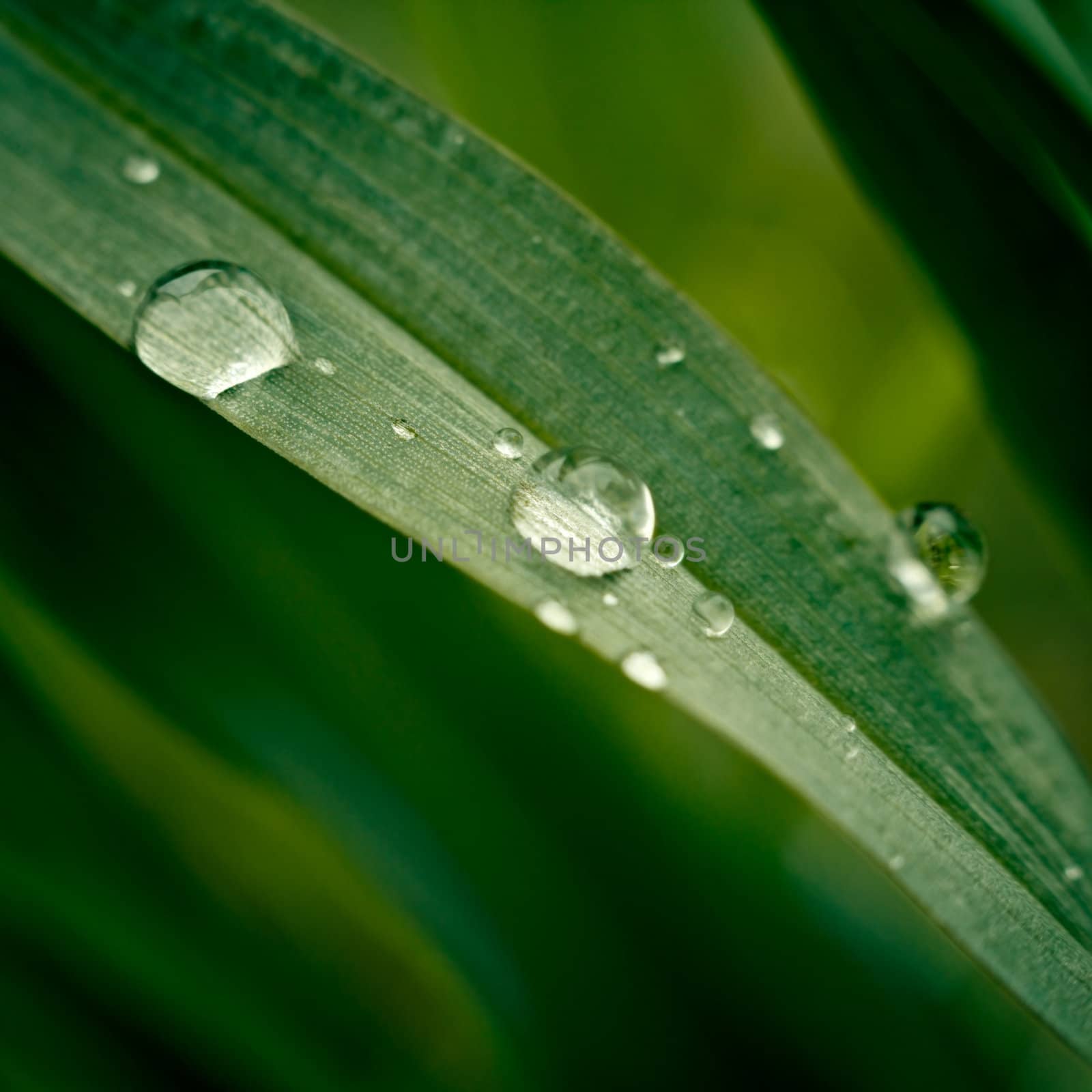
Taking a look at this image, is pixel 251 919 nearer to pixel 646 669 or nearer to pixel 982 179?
pixel 646 669

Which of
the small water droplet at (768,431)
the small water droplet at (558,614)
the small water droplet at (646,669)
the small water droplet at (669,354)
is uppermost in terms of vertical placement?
the small water droplet at (669,354)

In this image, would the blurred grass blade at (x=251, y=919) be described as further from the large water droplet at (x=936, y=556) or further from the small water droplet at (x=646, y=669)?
the large water droplet at (x=936, y=556)

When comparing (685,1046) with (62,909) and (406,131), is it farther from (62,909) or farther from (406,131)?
(406,131)

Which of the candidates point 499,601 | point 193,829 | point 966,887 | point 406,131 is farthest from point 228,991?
point 406,131

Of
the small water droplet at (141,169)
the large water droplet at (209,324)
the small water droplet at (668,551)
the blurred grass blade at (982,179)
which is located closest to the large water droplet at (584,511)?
the small water droplet at (668,551)

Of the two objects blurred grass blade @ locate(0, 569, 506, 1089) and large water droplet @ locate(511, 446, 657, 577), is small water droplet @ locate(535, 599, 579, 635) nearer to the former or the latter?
large water droplet @ locate(511, 446, 657, 577)

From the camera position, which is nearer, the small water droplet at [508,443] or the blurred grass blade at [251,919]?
the small water droplet at [508,443]
